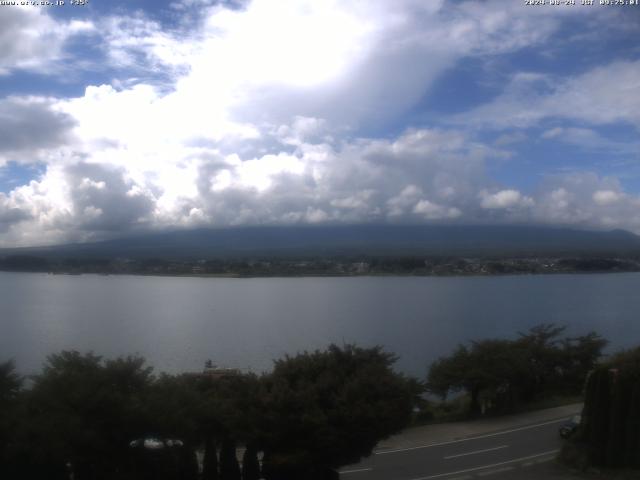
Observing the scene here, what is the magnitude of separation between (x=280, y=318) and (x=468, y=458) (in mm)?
34914

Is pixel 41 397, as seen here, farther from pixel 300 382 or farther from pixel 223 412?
pixel 300 382

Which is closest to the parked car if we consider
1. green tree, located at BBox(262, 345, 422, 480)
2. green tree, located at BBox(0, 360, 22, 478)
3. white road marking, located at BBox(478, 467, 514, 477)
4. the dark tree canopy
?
white road marking, located at BBox(478, 467, 514, 477)

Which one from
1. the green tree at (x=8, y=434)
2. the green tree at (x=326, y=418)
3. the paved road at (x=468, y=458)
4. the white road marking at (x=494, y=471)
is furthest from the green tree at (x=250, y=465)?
the white road marking at (x=494, y=471)

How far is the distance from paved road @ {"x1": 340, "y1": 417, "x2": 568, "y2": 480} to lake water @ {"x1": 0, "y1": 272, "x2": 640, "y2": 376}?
12234 mm

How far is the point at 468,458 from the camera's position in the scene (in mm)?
13500

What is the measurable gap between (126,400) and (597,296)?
65.8 m

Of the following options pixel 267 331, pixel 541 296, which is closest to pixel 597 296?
pixel 541 296

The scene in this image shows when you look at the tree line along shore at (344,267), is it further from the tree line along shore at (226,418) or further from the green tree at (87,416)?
the green tree at (87,416)

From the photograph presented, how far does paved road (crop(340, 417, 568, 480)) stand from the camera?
40.7 feet

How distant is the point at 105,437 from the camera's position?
30.6ft

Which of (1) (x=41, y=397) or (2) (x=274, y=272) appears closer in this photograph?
(1) (x=41, y=397)

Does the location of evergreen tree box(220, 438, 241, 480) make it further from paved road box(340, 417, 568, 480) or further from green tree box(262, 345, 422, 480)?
paved road box(340, 417, 568, 480)

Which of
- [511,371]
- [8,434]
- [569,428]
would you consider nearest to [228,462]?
[8,434]

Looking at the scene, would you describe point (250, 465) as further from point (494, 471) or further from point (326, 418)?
point (494, 471)
